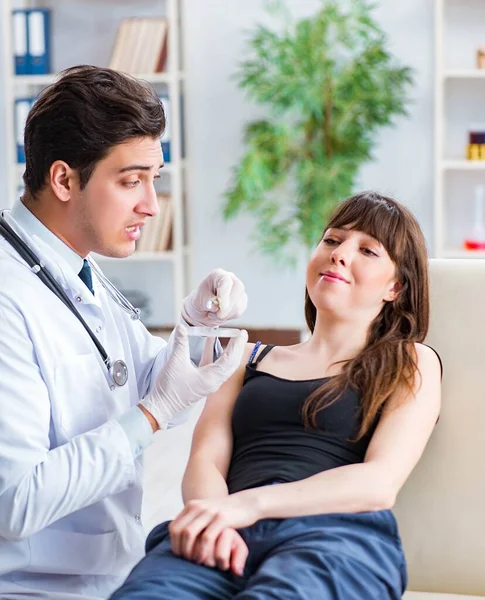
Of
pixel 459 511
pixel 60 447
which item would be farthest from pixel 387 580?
pixel 60 447

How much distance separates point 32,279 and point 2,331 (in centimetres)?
11

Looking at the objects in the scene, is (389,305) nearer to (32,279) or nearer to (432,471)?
(432,471)

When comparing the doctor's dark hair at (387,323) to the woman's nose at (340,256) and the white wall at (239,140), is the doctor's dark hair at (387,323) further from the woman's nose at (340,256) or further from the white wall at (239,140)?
the white wall at (239,140)

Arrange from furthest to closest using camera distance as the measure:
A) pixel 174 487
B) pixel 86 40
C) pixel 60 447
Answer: pixel 86 40 → pixel 174 487 → pixel 60 447

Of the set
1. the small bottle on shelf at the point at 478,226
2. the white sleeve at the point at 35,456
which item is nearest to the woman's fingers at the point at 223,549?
the white sleeve at the point at 35,456

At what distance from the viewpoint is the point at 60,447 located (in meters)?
1.38

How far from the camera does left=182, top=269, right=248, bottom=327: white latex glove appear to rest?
165 cm

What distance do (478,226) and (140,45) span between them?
1.81m

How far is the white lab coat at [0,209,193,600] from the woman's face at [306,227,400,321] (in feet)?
1.19

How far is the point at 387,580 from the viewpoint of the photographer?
1385 millimetres

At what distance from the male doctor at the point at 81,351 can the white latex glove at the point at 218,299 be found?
0.02 meters

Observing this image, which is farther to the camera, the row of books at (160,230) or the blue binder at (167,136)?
the row of books at (160,230)

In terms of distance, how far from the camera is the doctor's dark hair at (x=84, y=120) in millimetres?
1486

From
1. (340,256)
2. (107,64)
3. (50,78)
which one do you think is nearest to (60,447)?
(340,256)
